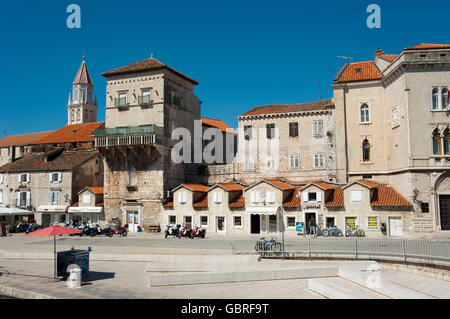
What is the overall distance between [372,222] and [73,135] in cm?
4290

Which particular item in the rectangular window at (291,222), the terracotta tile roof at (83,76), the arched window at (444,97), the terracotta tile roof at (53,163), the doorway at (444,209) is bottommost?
the rectangular window at (291,222)

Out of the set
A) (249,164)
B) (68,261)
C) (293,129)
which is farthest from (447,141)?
(68,261)

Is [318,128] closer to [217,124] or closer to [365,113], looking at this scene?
[365,113]

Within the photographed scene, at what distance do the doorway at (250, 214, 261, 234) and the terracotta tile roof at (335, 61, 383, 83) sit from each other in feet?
54.2

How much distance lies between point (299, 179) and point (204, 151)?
14.0m

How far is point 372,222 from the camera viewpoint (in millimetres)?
33875

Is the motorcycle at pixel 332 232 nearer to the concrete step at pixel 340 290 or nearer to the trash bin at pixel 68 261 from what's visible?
the concrete step at pixel 340 290

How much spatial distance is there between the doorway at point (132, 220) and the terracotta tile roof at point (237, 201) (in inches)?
448

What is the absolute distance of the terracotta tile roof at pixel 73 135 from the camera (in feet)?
180

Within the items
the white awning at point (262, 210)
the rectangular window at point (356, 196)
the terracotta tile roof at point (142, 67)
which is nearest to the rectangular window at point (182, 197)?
the white awning at point (262, 210)

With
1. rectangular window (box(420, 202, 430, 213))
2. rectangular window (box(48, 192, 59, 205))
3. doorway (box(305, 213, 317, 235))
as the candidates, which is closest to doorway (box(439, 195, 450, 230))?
rectangular window (box(420, 202, 430, 213))

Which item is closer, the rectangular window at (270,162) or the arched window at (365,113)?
the arched window at (365,113)

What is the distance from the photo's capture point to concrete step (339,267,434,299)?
41.7 ft

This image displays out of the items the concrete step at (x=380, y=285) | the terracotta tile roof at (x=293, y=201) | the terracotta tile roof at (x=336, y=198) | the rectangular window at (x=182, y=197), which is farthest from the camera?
the rectangular window at (x=182, y=197)
